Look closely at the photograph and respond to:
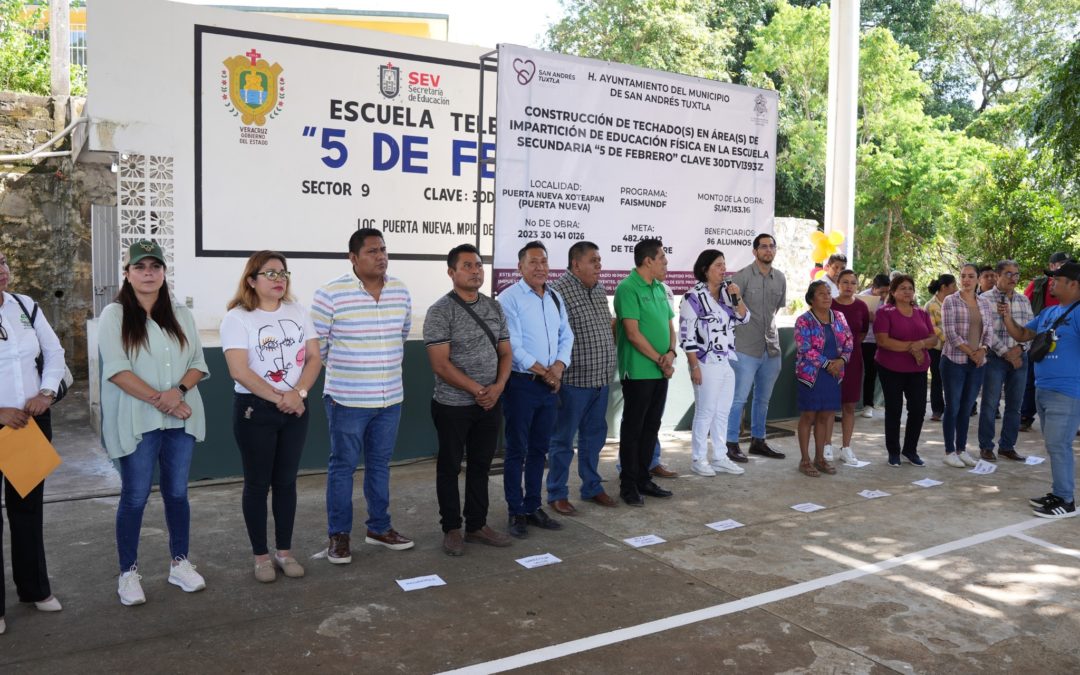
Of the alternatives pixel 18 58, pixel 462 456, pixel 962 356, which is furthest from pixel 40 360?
pixel 18 58

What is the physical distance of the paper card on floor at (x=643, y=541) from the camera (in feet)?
17.1

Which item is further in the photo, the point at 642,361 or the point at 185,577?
the point at 642,361

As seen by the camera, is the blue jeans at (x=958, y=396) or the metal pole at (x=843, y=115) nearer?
the blue jeans at (x=958, y=396)

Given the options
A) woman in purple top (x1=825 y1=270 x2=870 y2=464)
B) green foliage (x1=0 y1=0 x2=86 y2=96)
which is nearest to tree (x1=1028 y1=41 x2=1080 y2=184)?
woman in purple top (x1=825 y1=270 x2=870 y2=464)

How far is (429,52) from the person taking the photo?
771cm

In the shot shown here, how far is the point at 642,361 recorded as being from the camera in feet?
19.9

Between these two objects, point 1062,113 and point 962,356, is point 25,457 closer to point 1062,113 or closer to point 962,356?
point 962,356

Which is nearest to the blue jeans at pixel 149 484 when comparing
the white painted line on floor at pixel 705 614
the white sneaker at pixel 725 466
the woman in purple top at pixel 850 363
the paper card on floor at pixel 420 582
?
the paper card on floor at pixel 420 582

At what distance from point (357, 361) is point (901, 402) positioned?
4.71m

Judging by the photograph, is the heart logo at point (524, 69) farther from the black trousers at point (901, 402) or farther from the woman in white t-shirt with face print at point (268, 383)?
the black trousers at point (901, 402)

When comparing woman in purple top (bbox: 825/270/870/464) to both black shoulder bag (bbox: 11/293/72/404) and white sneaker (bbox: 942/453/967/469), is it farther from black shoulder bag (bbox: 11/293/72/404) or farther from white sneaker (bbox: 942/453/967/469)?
black shoulder bag (bbox: 11/293/72/404)

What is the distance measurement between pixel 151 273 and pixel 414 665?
2.10 metres

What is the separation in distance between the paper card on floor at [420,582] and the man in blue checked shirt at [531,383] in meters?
0.84

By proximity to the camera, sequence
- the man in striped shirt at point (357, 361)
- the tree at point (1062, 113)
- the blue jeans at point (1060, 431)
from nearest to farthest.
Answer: the man in striped shirt at point (357, 361)
the blue jeans at point (1060, 431)
the tree at point (1062, 113)
